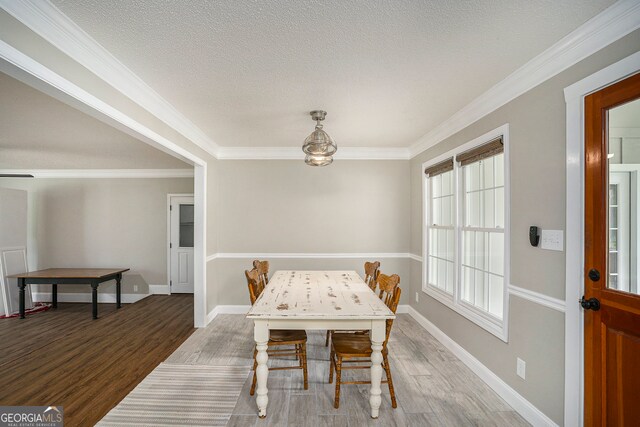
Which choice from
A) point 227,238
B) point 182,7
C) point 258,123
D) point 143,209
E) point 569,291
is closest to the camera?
point 182,7

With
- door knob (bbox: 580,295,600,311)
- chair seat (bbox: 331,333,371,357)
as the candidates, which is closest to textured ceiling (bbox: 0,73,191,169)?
chair seat (bbox: 331,333,371,357)

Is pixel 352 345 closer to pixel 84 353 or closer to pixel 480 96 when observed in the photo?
pixel 480 96

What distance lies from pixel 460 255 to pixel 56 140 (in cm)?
526

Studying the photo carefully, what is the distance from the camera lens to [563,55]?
188cm

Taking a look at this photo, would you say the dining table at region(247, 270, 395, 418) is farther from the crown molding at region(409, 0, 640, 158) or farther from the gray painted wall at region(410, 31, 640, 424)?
the crown molding at region(409, 0, 640, 158)

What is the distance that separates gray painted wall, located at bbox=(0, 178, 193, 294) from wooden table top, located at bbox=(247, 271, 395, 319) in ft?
12.0

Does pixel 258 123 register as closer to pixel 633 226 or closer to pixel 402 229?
pixel 402 229

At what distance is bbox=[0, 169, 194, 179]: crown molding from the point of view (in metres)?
5.64

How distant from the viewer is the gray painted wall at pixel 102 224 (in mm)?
5637

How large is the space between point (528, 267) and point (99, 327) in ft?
17.3

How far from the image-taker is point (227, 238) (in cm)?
461

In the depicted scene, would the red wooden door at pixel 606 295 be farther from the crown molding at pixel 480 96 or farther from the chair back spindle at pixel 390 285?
the chair back spindle at pixel 390 285

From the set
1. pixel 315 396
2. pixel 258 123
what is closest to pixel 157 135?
pixel 258 123

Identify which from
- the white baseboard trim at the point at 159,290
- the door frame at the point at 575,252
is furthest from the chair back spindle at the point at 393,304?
the white baseboard trim at the point at 159,290
